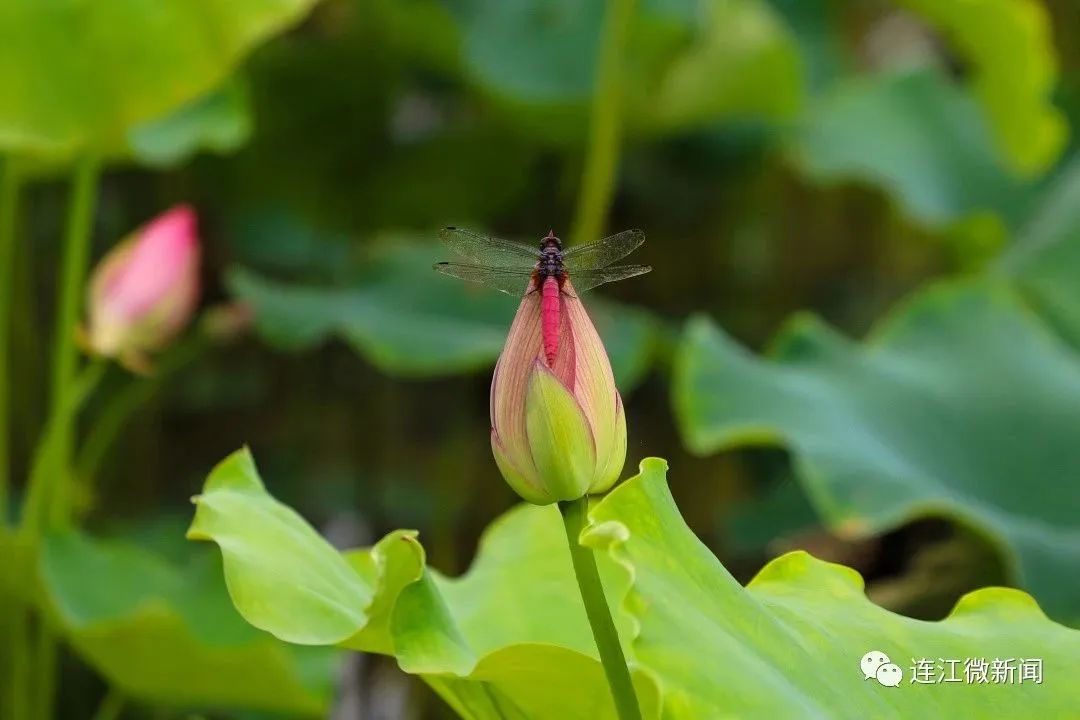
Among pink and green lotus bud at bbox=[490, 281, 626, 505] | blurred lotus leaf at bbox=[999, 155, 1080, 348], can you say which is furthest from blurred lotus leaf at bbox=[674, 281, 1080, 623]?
pink and green lotus bud at bbox=[490, 281, 626, 505]

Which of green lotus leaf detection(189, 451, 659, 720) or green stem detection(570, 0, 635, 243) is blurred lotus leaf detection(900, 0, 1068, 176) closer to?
green stem detection(570, 0, 635, 243)

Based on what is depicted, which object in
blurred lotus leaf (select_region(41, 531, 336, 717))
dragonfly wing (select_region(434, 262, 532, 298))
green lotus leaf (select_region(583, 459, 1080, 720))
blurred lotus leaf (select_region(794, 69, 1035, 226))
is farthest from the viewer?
blurred lotus leaf (select_region(794, 69, 1035, 226))

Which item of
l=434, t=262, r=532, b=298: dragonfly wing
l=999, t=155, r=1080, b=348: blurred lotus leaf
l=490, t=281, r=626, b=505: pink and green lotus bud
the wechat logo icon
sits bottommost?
the wechat logo icon

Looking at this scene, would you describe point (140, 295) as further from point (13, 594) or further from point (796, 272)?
point (796, 272)

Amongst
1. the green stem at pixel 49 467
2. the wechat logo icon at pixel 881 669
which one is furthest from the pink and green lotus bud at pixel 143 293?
the wechat logo icon at pixel 881 669

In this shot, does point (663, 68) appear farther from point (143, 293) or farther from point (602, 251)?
point (602, 251)

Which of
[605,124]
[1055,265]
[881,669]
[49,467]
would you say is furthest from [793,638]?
[1055,265]

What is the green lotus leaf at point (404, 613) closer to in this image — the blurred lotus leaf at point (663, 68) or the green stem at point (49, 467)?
the green stem at point (49, 467)
